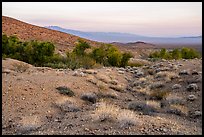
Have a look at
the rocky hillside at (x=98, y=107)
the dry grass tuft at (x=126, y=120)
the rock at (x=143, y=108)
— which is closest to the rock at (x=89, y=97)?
the rocky hillside at (x=98, y=107)

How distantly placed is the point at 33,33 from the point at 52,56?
39568mm

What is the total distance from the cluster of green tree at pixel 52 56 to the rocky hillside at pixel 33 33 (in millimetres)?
27849

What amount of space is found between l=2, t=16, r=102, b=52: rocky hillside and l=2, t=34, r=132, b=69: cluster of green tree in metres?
Result: 27.8

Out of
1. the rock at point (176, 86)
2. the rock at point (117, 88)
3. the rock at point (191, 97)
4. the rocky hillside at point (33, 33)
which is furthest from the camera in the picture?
the rocky hillside at point (33, 33)

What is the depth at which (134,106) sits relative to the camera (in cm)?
1261

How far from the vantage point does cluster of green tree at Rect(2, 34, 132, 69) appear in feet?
96.6

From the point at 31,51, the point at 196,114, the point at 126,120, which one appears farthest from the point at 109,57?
the point at 126,120

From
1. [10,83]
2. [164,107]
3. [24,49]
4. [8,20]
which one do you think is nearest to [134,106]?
[164,107]

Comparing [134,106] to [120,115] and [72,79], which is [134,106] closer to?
[120,115]

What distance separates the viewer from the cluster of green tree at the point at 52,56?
2945 centimetres

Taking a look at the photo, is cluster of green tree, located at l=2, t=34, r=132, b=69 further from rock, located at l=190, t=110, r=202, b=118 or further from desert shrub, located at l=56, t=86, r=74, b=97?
rock, located at l=190, t=110, r=202, b=118

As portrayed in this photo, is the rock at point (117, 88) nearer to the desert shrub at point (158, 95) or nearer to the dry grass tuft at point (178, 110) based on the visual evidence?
the desert shrub at point (158, 95)

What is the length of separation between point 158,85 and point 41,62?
1514cm

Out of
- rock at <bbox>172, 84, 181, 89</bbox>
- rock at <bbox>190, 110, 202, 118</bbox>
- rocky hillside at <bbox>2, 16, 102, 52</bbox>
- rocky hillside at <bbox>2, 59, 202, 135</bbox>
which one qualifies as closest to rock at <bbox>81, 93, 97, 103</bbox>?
rocky hillside at <bbox>2, 59, 202, 135</bbox>
